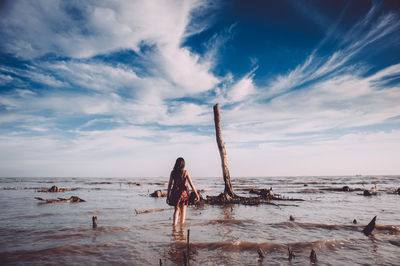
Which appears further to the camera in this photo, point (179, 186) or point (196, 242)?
point (179, 186)

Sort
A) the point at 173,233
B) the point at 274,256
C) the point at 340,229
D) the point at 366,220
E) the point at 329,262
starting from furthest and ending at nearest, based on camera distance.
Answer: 1. the point at 366,220
2. the point at 340,229
3. the point at 173,233
4. the point at 274,256
5. the point at 329,262

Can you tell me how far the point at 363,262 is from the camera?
4.40 meters

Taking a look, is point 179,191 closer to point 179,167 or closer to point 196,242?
point 179,167

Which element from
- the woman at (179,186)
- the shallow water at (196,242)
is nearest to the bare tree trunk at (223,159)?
the shallow water at (196,242)

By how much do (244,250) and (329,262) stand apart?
1.76 meters

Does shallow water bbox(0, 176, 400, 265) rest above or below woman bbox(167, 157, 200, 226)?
below

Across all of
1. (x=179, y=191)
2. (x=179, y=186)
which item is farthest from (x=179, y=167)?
(x=179, y=191)

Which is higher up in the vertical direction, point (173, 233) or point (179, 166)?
point (179, 166)

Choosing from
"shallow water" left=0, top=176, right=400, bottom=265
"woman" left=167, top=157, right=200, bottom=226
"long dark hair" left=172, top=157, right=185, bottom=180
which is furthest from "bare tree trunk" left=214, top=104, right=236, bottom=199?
"long dark hair" left=172, top=157, right=185, bottom=180

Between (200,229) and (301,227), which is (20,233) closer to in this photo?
(200,229)

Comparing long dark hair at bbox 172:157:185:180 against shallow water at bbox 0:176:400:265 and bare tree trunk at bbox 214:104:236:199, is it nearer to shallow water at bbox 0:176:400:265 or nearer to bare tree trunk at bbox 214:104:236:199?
shallow water at bbox 0:176:400:265

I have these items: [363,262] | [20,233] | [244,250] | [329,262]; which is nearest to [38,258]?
[20,233]

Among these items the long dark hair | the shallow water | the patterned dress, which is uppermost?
the long dark hair

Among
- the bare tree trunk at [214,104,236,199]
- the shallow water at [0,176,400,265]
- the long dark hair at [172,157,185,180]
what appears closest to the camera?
the shallow water at [0,176,400,265]
